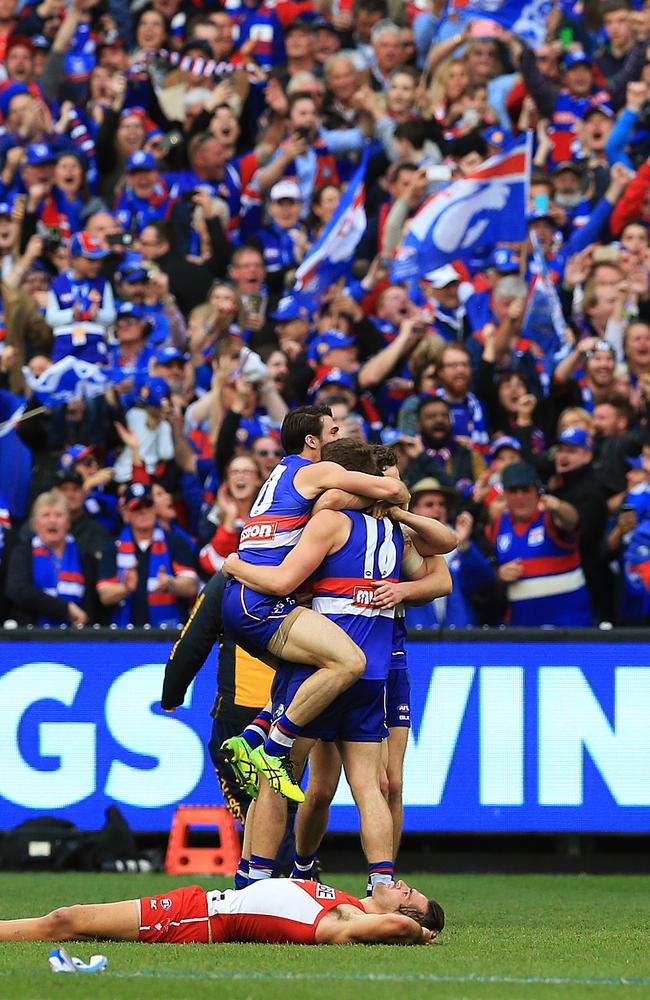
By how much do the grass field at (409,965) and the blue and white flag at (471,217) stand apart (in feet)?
22.2

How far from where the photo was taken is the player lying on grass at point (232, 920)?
7824 mm

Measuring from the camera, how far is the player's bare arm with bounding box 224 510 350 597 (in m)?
9.01

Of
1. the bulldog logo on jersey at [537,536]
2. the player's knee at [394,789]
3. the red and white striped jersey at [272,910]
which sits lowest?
the bulldog logo on jersey at [537,536]

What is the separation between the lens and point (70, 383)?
15.1 m

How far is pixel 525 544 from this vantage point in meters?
13.3

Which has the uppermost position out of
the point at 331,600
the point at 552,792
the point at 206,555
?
the point at 331,600

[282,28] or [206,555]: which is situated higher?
[282,28]

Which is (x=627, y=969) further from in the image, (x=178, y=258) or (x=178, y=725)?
(x=178, y=258)

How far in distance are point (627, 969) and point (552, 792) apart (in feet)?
17.5

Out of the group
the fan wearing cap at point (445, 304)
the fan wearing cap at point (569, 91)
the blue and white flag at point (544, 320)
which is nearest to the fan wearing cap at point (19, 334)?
the fan wearing cap at point (445, 304)

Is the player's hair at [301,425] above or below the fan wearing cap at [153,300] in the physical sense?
above

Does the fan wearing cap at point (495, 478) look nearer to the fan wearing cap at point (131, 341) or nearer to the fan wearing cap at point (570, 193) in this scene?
the fan wearing cap at point (131, 341)

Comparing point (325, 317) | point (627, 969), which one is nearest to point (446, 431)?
point (325, 317)

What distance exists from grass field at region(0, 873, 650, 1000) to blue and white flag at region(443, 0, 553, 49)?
38.6 ft
